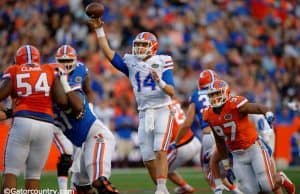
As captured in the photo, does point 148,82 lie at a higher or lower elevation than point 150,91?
higher

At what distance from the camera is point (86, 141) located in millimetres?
8898

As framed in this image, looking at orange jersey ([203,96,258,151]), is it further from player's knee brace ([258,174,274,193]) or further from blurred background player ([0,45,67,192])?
blurred background player ([0,45,67,192])

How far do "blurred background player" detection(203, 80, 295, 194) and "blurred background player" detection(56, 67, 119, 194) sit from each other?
3.79 ft

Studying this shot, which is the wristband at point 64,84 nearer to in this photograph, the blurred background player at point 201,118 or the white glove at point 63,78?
the white glove at point 63,78

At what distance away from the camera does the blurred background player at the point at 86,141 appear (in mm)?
8630

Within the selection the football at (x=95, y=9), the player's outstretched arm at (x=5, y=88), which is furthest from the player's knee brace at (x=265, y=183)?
the player's outstretched arm at (x=5, y=88)

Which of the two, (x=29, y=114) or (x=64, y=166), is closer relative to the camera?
(x=29, y=114)

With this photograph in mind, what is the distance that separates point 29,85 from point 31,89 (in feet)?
0.14

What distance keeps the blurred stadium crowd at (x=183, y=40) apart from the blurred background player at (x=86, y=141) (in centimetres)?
769

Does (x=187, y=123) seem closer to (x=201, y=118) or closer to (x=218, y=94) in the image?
(x=201, y=118)

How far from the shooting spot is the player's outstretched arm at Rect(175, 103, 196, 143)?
11.1 meters

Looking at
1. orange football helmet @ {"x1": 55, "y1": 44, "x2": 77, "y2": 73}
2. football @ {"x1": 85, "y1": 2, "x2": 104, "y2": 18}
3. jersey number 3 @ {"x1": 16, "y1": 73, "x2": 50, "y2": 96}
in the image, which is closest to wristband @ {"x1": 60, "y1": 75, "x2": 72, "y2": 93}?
jersey number 3 @ {"x1": 16, "y1": 73, "x2": 50, "y2": 96}

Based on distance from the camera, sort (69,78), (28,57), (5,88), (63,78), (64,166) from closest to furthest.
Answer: (5,88) → (28,57) → (63,78) → (69,78) → (64,166)

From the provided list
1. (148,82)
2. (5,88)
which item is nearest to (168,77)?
(148,82)
